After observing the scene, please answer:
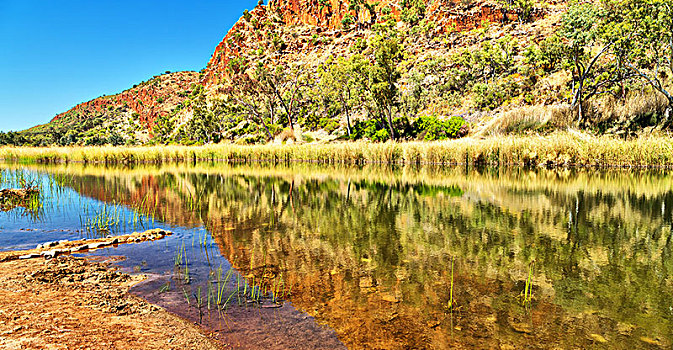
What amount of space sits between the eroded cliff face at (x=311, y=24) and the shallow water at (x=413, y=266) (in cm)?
7770

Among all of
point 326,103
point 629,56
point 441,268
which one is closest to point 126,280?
point 441,268

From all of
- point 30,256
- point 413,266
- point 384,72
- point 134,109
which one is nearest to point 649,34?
point 384,72

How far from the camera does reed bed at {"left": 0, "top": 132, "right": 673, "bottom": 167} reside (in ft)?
60.6

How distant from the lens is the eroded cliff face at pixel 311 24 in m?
84.2

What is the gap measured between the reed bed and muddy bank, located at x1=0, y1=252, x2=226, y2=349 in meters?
21.0

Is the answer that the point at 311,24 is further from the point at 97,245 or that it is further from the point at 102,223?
the point at 97,245

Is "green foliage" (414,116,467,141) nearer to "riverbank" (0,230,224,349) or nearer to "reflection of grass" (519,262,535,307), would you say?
"reflection of grass" (519,262,535,307)

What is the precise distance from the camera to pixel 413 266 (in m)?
4.38

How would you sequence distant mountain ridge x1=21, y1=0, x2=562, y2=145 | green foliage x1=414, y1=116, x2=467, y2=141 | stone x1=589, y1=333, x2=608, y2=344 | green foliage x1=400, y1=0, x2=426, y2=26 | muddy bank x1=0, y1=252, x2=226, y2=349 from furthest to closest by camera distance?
green foliage x1=400, y1=0, x2=426, y2=26, distant mountain ridge x1=21, y1=0, x2=562, y2=145, green foliage x1=414, y1=116, x2=467, y2=141, stone x1=589, y1=333, x2=608, y2=344, muddy bank x1=0, y1=252, x2=226, y2=349

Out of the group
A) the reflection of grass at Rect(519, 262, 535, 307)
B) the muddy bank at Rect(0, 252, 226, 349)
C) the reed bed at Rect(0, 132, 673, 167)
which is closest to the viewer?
the muddy bank at Rect(0, 252, 226, 349)

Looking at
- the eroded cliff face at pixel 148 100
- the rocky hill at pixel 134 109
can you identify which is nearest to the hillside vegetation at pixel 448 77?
the rocky hill at pixel 134 109

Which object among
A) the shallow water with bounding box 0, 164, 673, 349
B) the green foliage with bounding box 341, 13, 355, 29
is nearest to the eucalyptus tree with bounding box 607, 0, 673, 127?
the shallow water with bounding box 0, 164, 673, 349

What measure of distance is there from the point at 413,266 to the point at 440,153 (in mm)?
19612

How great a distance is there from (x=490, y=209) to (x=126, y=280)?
708cm
